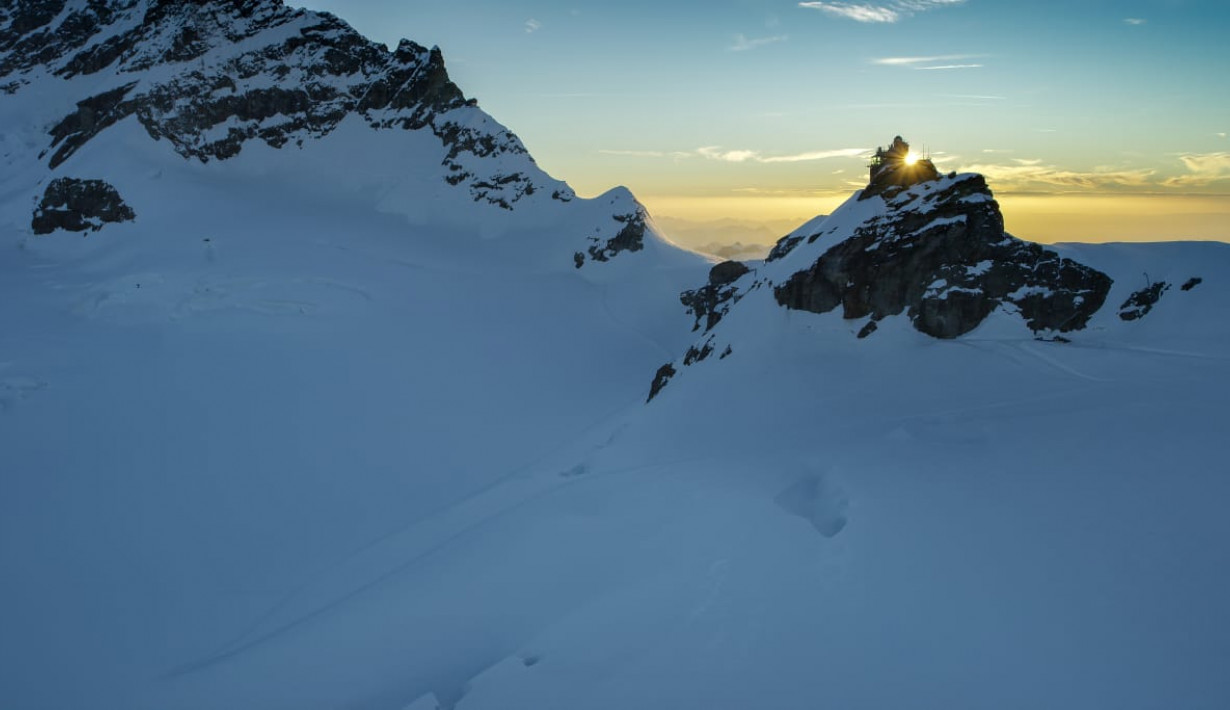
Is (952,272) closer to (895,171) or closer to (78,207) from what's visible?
(895,171)

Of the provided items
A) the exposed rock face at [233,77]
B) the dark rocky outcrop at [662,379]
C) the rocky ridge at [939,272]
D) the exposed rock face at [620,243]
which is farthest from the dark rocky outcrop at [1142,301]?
the exposed rock face at [233,77]

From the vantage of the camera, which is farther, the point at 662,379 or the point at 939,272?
the point at 662,379

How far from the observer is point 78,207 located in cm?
4788

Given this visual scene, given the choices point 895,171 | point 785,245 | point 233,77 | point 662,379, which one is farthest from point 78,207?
point 895,171

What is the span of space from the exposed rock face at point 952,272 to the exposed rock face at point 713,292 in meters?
14.3

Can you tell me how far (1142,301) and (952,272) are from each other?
21.3 ft

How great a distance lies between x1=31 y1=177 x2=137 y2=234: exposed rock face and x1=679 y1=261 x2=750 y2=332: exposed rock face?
4465cm

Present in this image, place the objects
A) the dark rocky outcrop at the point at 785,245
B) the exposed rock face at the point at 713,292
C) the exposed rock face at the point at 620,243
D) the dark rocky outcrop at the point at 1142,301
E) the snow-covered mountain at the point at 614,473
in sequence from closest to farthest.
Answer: the snow-covered mountain at the point at 614,473 → the dark rocky outcrop at the point at 1142,301 → the dark rocky outcrop at the point at 785,245 → the exposed rock face at the point at 713,292 → the exposed rock face at the point at 620,243

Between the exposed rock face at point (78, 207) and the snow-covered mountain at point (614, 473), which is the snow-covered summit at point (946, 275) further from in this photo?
the exposed rock face at point (78, 207)

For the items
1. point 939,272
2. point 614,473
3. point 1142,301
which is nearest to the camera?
point 614,473

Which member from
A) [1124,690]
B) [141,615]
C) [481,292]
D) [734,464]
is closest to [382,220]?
[481,292]

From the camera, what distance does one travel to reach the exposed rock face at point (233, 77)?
57.3 m

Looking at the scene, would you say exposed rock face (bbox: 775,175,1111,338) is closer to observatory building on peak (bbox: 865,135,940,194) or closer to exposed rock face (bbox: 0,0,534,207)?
observatory building on peak (bbox: 865,135,940,194)

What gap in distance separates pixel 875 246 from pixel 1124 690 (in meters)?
18.2
